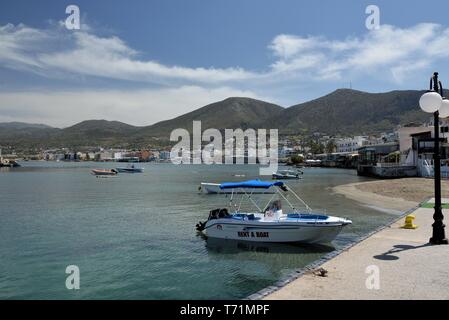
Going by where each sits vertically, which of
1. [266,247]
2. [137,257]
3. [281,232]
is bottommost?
[137,257]

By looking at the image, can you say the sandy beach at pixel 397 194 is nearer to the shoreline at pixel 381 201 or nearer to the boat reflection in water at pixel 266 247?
the shoreline at pixel 381 201

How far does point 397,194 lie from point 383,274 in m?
39.5

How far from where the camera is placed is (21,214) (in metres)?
35.0

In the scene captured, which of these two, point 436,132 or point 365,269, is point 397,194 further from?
point 365,269

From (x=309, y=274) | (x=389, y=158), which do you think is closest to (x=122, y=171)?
(x=389, y=158)

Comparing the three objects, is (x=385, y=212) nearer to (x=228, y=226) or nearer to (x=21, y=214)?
(x=228, y=226)

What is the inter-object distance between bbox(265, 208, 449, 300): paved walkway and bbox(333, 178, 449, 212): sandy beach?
2291 centimetres

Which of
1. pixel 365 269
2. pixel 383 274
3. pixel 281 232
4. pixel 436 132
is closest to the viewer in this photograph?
pixel 383 274

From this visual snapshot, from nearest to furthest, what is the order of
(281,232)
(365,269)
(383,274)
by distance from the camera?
1. (383,274)
2. (365,269)
3. (281,232)

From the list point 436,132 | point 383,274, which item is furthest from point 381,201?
point 383,274

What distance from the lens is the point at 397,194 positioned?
155 ft

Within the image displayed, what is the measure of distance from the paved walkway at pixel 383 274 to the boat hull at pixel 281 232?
3721mm

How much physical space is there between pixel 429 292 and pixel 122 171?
124069 mm

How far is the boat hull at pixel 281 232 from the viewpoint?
1952cm
